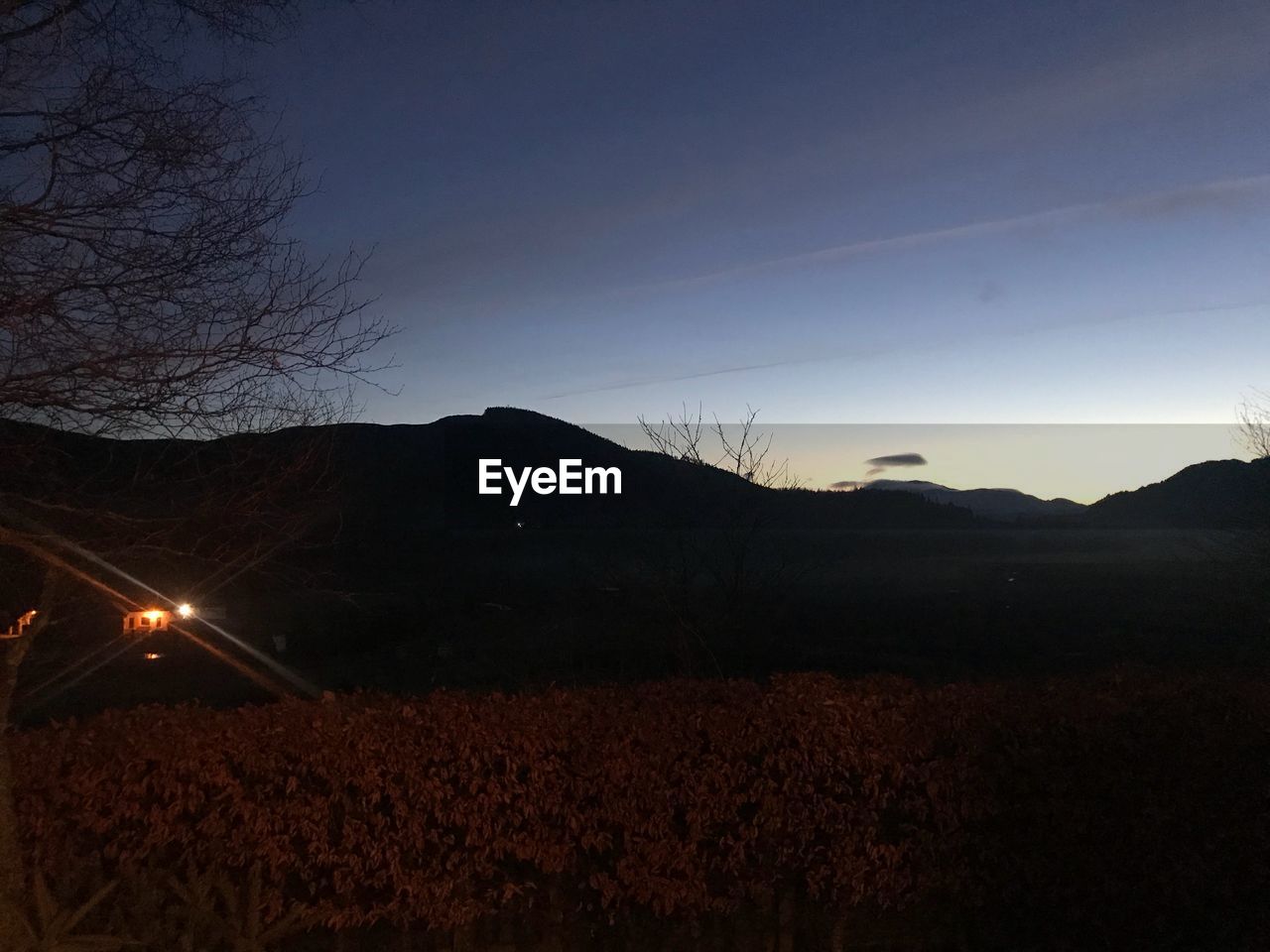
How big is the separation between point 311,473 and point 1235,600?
1429cm

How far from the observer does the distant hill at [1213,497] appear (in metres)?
13.8

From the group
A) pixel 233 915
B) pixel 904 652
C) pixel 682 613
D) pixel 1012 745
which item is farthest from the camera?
pixel 904 652

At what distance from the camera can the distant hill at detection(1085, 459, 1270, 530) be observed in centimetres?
1380

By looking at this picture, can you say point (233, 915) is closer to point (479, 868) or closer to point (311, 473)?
point (479, 868)

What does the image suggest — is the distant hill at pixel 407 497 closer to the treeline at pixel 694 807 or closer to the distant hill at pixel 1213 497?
the treeline at pixel 694 807

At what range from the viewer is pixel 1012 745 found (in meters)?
5.14

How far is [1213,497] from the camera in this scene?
16.8 metres

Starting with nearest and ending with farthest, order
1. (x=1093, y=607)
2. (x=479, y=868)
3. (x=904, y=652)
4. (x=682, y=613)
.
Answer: (x=479, y=868) < (x=682, y=613) < (x=904, y=652) < (x=1093, y=607)

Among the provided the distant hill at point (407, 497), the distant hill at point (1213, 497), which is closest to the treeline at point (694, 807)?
the distant hill at point (407, 497)

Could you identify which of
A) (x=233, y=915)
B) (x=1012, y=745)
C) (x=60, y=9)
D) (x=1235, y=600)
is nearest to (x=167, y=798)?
(x=233, y=915)
